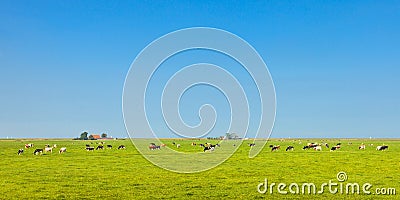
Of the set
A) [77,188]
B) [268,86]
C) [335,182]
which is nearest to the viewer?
[268,86]

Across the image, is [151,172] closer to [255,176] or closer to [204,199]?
[255,176]

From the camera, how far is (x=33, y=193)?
55.7 ft

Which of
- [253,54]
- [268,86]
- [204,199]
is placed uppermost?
[253,54]

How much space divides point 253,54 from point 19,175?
46.7 feet

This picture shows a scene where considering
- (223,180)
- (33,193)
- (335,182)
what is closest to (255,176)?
(223,180)

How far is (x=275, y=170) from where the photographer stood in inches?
990

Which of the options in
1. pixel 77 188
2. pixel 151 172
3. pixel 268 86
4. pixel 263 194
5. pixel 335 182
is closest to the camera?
pixel 268 86

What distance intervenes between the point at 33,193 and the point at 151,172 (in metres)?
8.04

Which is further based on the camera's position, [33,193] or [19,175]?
[19,175]

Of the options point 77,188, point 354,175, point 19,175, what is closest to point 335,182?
point 354,175

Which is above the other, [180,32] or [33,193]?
[180,32]

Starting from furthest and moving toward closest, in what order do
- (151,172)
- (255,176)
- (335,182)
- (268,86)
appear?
(151,172) → (255,176) → (335,182) → (268,86)

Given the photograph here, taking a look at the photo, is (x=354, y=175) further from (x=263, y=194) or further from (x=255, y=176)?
(x=263, y=194)

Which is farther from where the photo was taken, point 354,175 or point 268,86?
point 354,175
